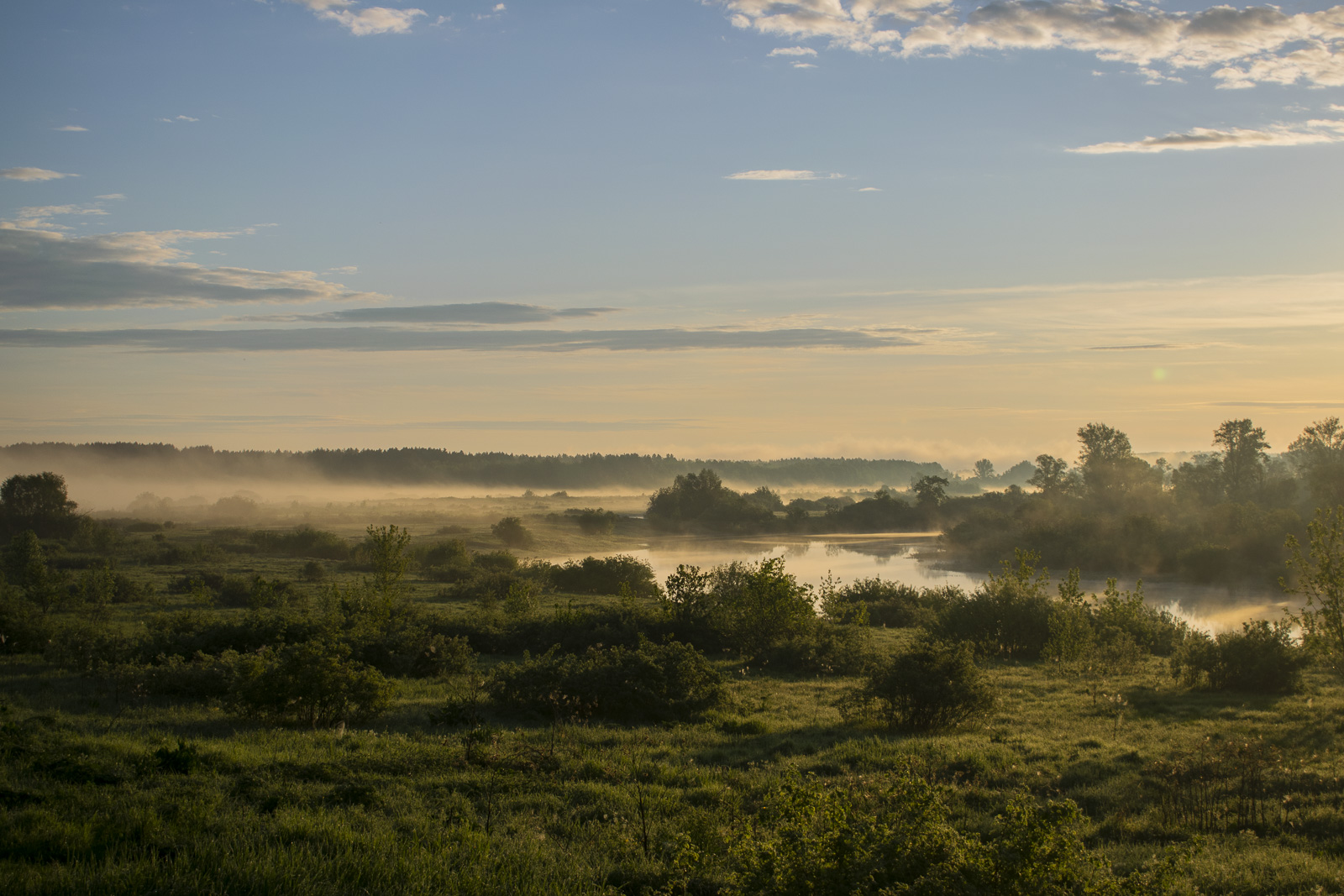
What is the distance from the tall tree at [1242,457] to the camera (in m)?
74.0

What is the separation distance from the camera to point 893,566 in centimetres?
6028

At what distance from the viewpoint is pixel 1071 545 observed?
57781 mm

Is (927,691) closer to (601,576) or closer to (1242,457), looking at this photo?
(601,576)

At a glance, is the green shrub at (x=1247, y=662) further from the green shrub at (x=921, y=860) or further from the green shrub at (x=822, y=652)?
the green shrub at (x=921, y=860)

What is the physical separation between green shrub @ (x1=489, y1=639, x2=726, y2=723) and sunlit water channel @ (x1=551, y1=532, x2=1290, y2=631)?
71.8 ft

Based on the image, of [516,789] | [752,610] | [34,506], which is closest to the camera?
[516,789]

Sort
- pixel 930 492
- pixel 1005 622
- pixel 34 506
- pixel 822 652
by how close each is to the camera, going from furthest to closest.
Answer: pixel 930 492 < pixel 34 506 < pixel 1005 622 < pixel 822 652


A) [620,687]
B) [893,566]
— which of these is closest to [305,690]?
[620,687]

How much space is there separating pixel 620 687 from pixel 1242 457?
7965 centimetres

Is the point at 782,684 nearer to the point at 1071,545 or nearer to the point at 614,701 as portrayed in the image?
the point at 614,701

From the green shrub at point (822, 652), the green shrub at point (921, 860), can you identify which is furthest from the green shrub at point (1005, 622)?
the green shrub at point (921, 860)

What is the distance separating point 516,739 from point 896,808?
739cm

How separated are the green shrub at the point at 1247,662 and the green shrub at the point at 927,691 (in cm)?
741

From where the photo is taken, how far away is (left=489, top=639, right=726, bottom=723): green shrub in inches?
617
